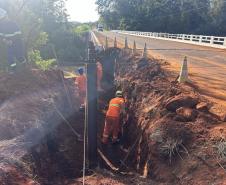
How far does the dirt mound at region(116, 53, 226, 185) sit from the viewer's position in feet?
21.3

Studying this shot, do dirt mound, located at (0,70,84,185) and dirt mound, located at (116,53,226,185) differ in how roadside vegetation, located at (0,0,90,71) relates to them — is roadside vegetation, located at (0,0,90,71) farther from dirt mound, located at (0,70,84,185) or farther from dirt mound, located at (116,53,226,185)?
dirt mound, located at (116,53,226,185)

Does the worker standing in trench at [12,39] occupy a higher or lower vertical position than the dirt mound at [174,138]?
higher

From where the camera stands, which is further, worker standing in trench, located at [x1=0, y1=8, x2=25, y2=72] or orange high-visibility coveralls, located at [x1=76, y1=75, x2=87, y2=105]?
orange high-visibility coveralls, located at [x1=76, y1=75, x2=87, y2=105]

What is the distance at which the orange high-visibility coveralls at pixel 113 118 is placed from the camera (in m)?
11.3

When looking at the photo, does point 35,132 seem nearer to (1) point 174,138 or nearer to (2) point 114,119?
(2) point 114,119

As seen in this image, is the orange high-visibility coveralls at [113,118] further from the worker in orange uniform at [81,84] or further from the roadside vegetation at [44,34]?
the roadside vegetation at [44,34]

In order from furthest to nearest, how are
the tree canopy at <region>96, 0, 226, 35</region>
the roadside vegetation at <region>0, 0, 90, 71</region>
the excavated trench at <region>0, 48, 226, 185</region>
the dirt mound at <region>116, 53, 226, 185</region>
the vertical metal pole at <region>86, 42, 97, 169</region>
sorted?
the tree canopy at <region>96, 0, 226, 35</region> → the roadside vegetation at <region>0, 0, 90, 71</region> → the vertical metal pole at <region>86, 42, 97, 169</region> → the excavated trench at <region>0, 48, 226, 185</region> → the dirt mound at <region>116, 53, 226, 185</region>

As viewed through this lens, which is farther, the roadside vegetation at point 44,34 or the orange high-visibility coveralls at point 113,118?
the roadside vegetation at point 44,34

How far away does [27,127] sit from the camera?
9.20 metres

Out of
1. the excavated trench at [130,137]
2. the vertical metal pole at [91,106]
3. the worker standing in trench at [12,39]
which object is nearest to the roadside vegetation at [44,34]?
the worker standing in trench at [12,39]

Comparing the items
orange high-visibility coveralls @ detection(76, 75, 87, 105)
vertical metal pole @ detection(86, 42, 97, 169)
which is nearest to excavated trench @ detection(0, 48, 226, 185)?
vertical metal pole @ detection(86, 42, 97, 169)

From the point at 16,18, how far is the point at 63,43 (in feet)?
100

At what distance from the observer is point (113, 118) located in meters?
11.2

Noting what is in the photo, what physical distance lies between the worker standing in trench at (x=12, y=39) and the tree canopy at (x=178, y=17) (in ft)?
225
